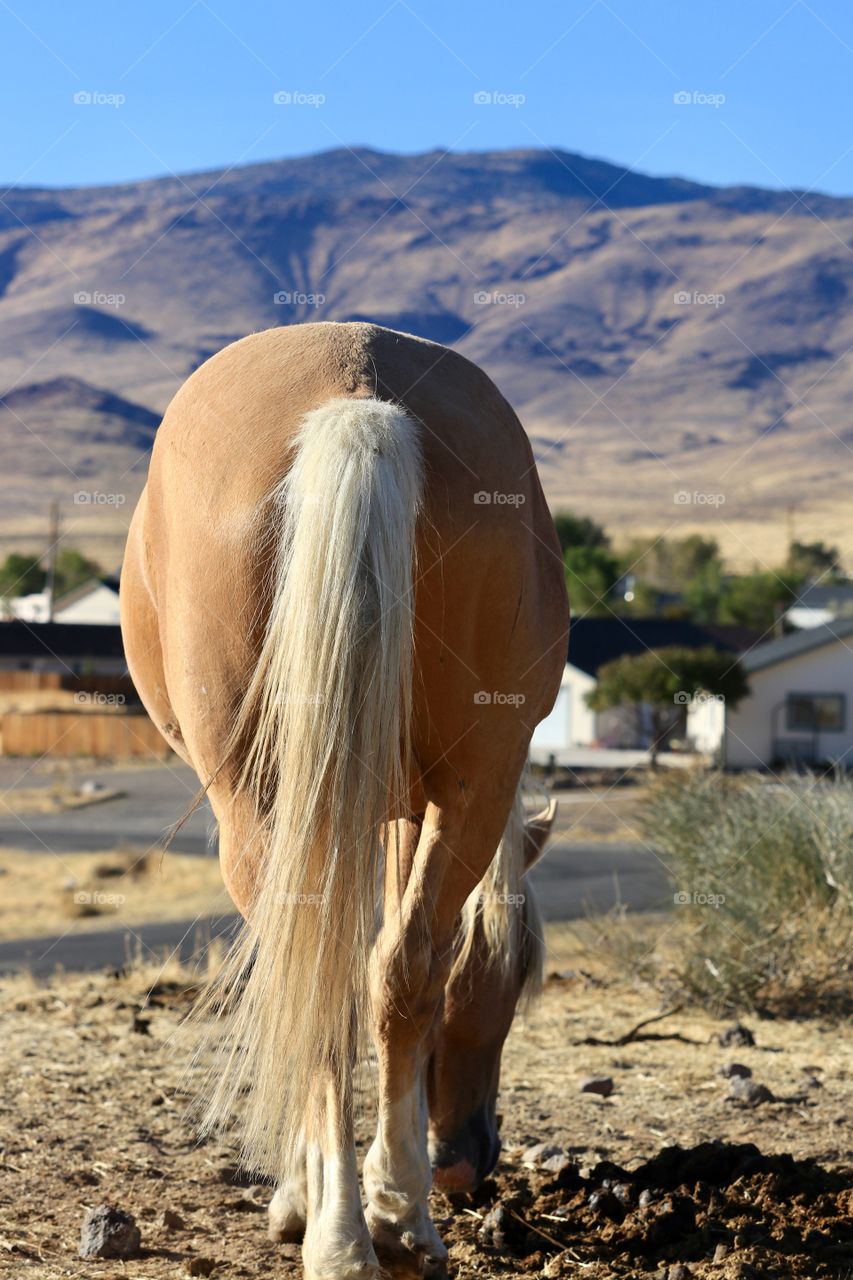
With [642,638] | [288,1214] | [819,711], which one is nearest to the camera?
[288,1214]

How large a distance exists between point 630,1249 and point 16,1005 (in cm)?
468

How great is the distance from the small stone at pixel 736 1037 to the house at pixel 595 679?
30.3m

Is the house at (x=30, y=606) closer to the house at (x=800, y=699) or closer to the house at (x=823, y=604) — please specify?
the house at (x=823, y=604)

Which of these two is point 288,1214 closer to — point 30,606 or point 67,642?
point 67,642

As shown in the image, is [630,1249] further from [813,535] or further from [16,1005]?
[813,535]

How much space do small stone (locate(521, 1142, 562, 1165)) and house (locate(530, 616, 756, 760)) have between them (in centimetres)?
3254

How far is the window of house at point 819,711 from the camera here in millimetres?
39281

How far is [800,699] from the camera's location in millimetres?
39406

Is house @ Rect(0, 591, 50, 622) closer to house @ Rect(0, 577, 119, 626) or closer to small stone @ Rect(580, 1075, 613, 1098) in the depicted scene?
Result: house @ Rect(0, 577, 119, 626)

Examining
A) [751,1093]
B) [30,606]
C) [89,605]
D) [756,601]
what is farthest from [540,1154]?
[30,606]

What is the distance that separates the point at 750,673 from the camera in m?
39.2

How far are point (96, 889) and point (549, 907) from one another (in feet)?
21.4

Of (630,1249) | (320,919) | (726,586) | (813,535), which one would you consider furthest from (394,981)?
(813,535)

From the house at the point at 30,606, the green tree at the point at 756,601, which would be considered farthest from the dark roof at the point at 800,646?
the house at the point at 30,606
